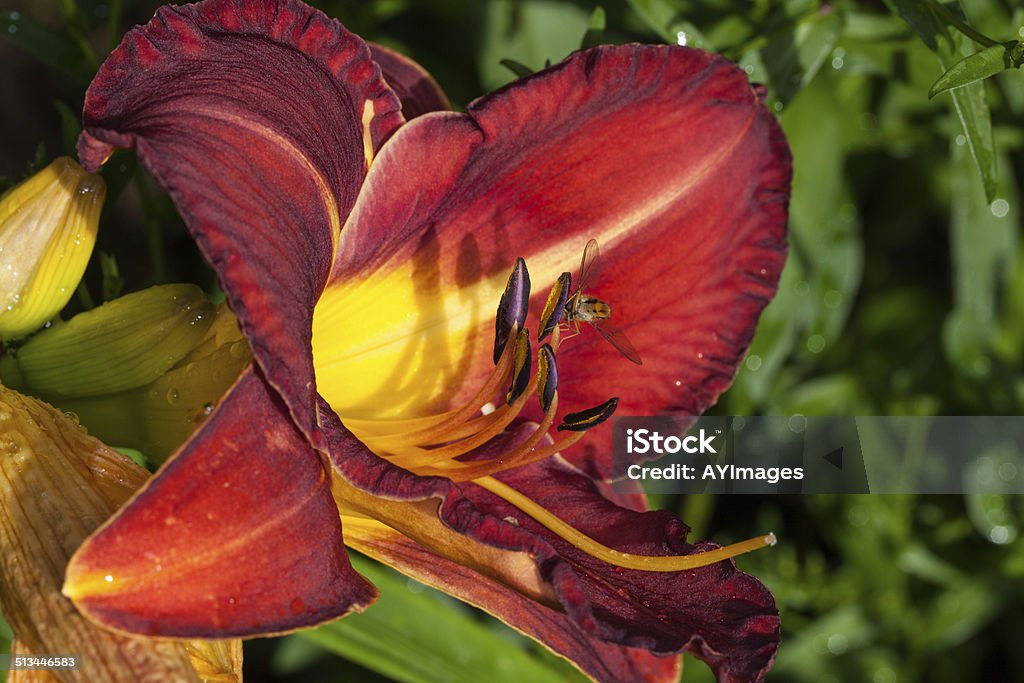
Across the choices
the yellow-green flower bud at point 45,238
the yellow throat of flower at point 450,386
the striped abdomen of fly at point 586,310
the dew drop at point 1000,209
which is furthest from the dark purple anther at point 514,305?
the dew drop at point 1000,209

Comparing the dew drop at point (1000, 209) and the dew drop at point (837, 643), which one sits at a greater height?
the dew drop at point (1000, 209)

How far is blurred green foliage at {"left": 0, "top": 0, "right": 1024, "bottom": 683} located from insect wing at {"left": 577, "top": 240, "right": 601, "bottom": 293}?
490mm

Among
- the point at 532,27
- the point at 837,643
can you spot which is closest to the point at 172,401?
the point at 532,27

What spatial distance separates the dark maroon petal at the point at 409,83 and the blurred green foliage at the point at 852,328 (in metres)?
0.44

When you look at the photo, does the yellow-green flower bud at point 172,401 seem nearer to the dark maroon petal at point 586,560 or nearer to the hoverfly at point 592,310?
the dark maroon petal at point 586,560

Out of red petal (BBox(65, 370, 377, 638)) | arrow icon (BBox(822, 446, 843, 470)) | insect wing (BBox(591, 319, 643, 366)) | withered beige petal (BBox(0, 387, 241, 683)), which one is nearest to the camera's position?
red petal (BBox(65, 370, 377, 638))

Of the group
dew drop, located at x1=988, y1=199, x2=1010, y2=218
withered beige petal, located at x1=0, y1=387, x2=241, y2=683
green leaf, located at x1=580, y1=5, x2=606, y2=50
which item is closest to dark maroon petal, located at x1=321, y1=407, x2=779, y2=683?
withered beige petal, located at x1=0, y1=387, x2=241, y2=683

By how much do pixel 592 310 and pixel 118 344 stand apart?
54cm

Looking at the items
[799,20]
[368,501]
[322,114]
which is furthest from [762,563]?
[322,114]

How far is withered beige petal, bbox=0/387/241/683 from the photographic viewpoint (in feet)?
3.45

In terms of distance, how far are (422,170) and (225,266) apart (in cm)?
38

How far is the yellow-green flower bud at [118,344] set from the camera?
1251 mm

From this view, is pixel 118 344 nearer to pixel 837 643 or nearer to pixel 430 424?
pixel 430 424

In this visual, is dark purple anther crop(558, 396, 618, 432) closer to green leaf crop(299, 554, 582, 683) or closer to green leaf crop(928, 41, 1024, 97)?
green leaf crop(928, 41, 1024, 97)
